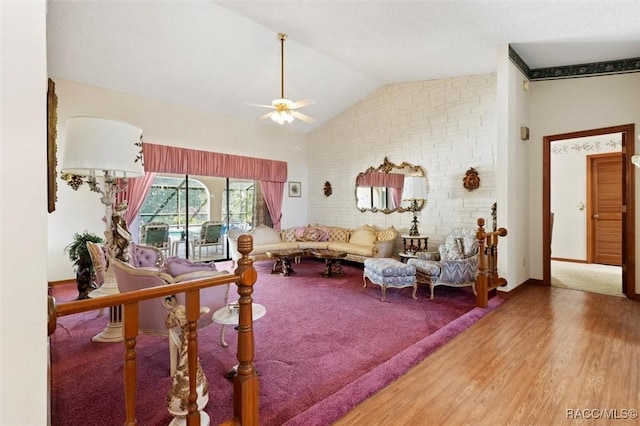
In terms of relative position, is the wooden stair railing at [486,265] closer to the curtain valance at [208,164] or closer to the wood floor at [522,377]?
the wood floor at [522,377]

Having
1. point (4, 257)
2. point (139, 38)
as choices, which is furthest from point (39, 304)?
point (139, 38)

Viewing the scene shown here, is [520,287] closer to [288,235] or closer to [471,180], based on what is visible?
[471,180]

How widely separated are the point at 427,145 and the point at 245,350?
5087 millimetres

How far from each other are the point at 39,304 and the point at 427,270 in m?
3.92

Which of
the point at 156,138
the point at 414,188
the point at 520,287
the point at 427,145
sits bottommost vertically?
the point at 520,287

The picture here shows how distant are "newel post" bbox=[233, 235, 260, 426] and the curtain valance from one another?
4738 mm

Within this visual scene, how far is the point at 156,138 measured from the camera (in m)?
5.58

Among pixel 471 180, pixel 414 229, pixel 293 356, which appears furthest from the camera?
pixel 414 229

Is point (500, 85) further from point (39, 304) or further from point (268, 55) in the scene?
point (39, 304)

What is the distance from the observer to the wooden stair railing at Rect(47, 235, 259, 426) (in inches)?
44.3

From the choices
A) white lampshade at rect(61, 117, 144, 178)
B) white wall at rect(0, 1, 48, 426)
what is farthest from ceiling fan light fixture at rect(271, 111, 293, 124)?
white wall at rect(0, 1, 48, 426)

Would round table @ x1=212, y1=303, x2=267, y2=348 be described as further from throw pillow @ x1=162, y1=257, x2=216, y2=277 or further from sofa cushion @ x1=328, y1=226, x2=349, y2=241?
sofa cushion @ x1=328, y1=226, x2=349, y2=241

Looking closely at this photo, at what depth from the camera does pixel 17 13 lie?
2.81 feet

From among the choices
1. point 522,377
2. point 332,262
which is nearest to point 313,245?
point 332,262
